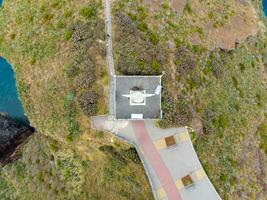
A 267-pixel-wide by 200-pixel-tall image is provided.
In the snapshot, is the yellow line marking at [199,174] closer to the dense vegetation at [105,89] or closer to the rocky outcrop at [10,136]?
the dense vegetation at [105,89]

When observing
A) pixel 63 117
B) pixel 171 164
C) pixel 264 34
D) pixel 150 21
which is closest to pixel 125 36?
pixel 150 21

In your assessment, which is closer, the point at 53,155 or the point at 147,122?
the point at 147,122

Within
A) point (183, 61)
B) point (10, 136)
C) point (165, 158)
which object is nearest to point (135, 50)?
point (183, 61)

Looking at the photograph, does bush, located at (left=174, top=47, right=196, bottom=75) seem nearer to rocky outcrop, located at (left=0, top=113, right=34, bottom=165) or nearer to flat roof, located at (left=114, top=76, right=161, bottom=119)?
flat roof, located at (left=114, top=76, right=161, bottom=119)

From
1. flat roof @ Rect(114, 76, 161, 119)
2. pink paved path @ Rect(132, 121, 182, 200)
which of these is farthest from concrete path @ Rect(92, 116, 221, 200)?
flat roof @ Rect(114, 76, 161, 119)

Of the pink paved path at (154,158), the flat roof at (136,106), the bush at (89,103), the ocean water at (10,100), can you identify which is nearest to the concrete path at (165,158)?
the pink paved path at (154,158)

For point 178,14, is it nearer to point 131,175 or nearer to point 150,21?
point 150,21
